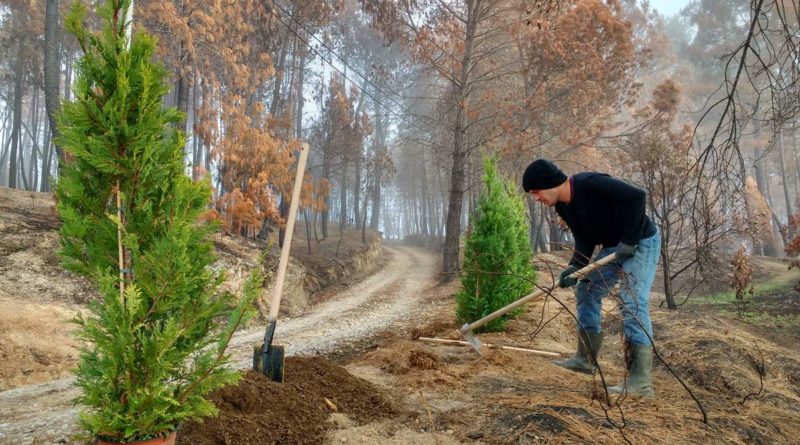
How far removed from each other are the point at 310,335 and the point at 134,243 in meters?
6.11

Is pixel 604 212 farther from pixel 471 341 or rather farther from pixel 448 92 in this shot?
pixel 448 92

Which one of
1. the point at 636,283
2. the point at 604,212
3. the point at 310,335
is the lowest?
the point at 310,335

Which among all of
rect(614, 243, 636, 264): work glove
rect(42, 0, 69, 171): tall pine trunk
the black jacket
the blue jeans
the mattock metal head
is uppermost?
rect(42, 0, 69, 171): tall pine trunk

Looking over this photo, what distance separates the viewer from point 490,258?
7258mm

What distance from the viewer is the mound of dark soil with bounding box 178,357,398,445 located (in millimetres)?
2889

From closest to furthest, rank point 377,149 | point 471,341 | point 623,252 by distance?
point 623,252
point 471,341
point 377,149

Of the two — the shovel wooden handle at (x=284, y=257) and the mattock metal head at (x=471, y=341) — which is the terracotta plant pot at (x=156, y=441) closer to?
the shovel wooden handle at (x=284, y=257)

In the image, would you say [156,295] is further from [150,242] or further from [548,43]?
[548,43]

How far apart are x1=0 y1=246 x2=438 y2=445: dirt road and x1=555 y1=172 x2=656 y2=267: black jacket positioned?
3.22 metres

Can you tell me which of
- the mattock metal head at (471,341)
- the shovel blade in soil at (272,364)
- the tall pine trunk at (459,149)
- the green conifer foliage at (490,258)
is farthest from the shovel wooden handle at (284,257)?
the tall pine trunk at (459,149)

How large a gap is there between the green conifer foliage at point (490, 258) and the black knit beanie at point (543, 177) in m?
2.69

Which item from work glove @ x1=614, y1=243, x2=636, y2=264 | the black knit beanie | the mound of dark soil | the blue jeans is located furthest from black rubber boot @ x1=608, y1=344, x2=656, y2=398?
the mound of dark soil

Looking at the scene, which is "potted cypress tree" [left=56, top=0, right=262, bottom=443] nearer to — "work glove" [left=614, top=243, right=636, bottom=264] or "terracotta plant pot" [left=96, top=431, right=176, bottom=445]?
"terracotta plant pot" [left=96, top=431, right=176, bottom=445]

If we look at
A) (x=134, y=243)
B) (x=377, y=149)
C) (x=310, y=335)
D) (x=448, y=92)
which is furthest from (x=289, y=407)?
(x=377, y=149)
